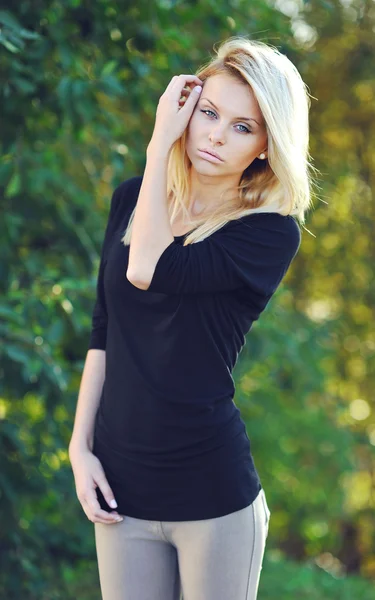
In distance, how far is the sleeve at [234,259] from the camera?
160cm

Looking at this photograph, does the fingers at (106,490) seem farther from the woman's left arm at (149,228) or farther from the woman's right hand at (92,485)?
the woman's left arm at (149,228)

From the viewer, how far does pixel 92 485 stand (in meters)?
1.70

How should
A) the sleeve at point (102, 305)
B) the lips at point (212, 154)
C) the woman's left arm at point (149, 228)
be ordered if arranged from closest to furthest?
the woman's left arm at point (149, 228) < the lips at point (212, 154) < the sleeve at point (102, 305)

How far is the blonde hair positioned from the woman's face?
0.02m

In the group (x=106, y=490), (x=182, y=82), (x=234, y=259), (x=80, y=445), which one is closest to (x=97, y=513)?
(x=106, y=490)

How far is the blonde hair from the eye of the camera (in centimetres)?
166

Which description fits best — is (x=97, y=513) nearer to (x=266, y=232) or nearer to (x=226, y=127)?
(x=266, y=232)

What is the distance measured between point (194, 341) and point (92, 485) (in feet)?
1.12

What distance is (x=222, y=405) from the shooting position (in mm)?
1681

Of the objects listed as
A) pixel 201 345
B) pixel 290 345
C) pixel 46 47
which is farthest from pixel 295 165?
pixel 290 345

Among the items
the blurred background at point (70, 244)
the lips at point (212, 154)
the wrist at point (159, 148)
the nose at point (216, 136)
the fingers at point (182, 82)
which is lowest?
the blurred background at point (70, 244)

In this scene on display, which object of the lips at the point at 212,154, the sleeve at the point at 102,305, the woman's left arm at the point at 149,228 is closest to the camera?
the woman's left arm at the point at 149,228

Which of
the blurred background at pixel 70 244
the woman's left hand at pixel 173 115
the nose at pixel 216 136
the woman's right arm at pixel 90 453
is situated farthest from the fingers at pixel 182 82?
the woman's right arm at pixel 90 453

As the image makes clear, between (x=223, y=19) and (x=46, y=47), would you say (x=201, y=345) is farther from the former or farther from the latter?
(x=223, y=19)
